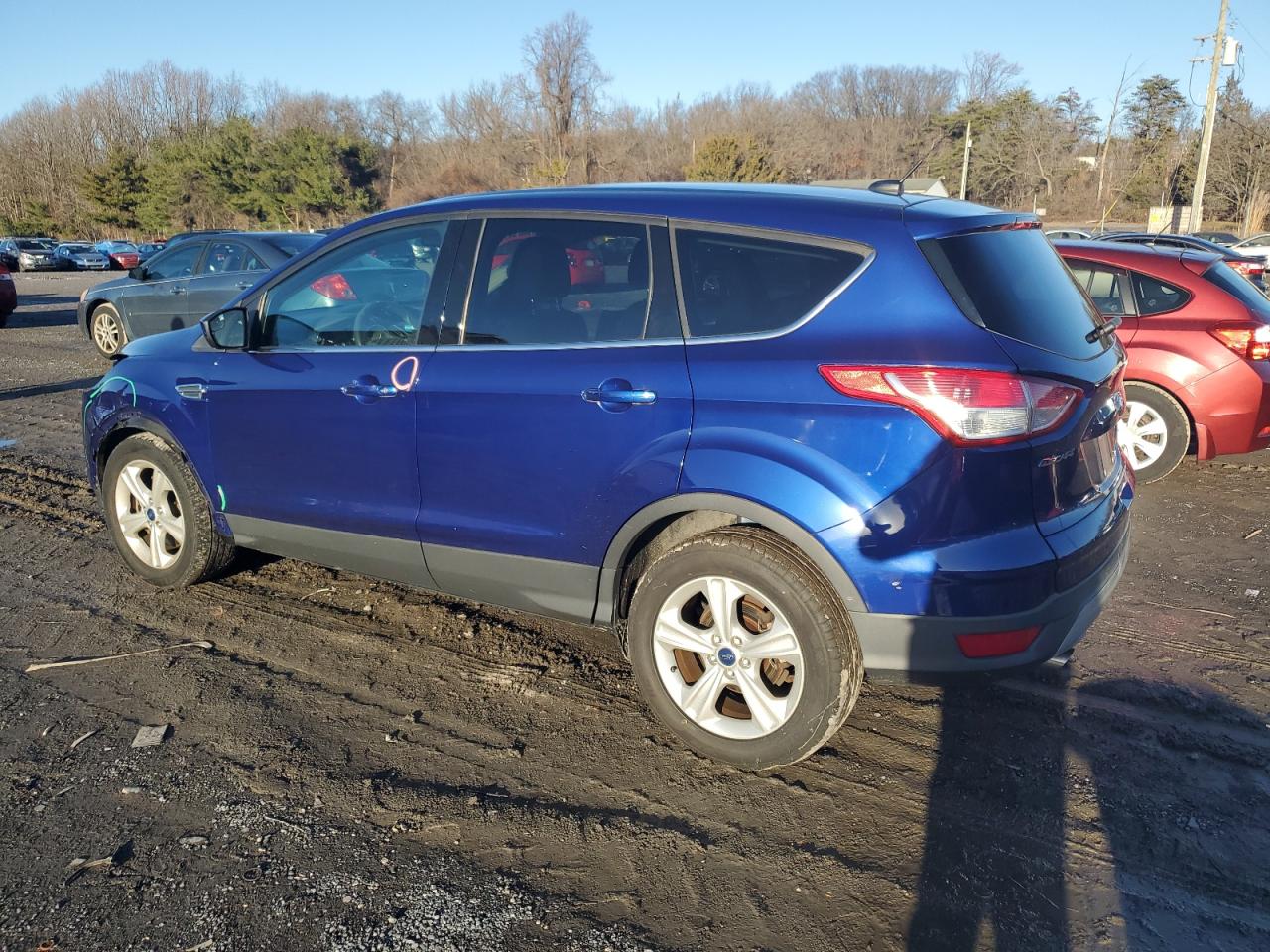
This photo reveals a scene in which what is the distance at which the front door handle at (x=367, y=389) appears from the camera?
12.3 feet

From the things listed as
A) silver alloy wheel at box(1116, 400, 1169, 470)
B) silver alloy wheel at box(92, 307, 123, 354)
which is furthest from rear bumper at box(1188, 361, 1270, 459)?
silver alloy wheel at box(92, 307, 123, 354)

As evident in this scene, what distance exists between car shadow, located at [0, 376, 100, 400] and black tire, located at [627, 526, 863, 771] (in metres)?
9.89

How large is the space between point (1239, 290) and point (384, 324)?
5.75 m

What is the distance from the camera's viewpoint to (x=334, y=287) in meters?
4.14

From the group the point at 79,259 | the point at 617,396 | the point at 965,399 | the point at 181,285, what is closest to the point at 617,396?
the point at 617,396

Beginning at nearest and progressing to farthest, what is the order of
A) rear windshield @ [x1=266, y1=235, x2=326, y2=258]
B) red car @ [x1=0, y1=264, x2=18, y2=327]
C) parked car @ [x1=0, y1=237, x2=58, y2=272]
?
1. rear windshield @ [x1=266, y1=235, x2=326, y2=258]
2. red car @ [x1=0, y1=264, x2=18, y2=327]
3. parked car @ [x1=0, y1=237, x2=58, y2=272]

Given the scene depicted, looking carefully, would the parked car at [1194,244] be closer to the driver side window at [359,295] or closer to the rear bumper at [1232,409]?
the rear bumper at [1232,409]

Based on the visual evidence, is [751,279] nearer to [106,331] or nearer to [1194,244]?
[106,331]

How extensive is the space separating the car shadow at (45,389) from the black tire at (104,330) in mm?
1818

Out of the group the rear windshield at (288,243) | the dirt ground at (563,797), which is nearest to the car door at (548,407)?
the dirt ground at (563,797)

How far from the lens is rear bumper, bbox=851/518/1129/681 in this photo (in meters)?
2.86

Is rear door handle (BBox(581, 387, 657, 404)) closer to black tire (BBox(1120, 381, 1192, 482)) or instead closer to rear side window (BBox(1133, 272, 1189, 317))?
black tire (BBox(1120, 381, 1192, 482))

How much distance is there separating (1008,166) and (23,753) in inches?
2103

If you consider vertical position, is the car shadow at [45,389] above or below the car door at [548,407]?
below
